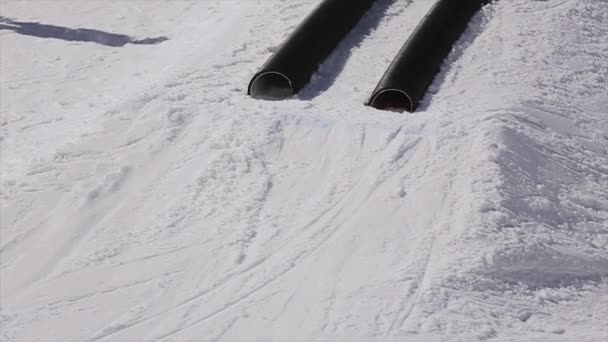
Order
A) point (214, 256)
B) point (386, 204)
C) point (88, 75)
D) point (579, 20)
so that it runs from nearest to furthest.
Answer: point (214, 256), point (386, 204), point (88, 75), point (579, 20)

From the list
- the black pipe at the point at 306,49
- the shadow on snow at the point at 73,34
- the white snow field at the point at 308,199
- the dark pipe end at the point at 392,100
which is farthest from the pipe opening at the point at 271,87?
the shadow on snow at the point at 73,34

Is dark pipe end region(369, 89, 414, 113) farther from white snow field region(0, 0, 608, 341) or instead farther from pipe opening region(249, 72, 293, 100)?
pipe opening region(249, 72, 293, 100)

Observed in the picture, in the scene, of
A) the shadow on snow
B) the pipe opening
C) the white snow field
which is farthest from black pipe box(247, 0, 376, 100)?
the shadow on snow

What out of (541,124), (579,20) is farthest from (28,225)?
(579,20)

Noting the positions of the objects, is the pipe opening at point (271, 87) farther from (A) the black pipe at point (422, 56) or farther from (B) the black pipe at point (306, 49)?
(A) the black pipe at point (422, 56)

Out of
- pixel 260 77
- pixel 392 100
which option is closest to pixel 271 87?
pixel 260 77

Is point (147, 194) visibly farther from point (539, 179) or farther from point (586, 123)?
point (586, 123)
